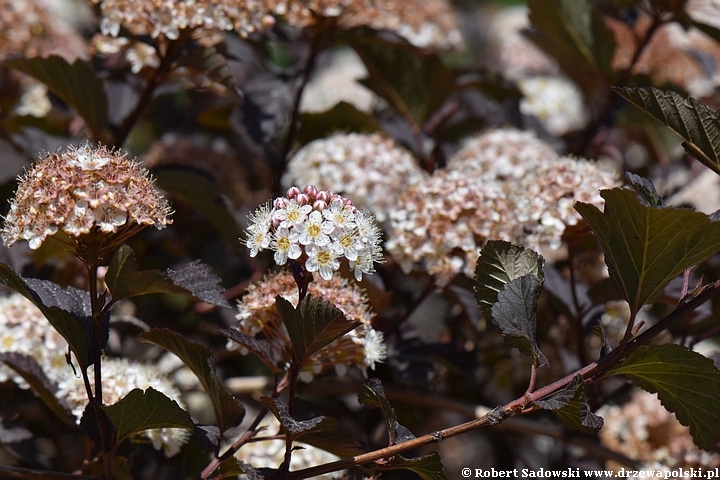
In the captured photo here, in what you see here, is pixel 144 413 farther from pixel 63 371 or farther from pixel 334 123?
pixel 334 123

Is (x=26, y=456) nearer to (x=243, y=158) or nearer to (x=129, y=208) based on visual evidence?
(x=129, y=208)

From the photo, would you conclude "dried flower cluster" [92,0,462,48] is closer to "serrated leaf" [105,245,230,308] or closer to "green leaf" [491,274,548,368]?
"serrated leaf" [105,245,230,308]

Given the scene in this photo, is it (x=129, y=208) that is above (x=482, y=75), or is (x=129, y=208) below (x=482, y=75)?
above

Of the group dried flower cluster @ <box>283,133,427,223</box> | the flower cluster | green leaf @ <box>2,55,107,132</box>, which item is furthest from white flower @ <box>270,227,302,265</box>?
green leaf @ <box>2,55,107,132</box>

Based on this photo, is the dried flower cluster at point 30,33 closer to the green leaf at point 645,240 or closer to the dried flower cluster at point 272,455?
the dried flower cluster at point 272,455

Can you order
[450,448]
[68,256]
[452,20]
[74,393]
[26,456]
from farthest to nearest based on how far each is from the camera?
[450,448], [452,20], [68,256], [26,456], [74,393]

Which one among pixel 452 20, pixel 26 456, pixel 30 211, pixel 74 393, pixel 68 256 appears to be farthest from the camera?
pixel 452 20

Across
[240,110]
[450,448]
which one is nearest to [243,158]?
[240,110]

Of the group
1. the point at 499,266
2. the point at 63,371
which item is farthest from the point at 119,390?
the point at 499,266
